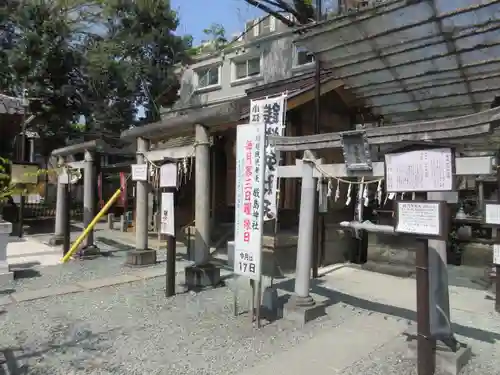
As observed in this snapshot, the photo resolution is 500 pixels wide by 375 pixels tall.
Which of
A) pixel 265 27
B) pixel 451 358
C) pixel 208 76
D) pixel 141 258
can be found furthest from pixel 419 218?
pixel 208 76

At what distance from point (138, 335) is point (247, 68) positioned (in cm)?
1703

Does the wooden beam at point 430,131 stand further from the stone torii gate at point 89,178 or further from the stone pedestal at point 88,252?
the stone pedestal at point 88,252

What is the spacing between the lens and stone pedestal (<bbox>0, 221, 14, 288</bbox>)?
8.36 metres

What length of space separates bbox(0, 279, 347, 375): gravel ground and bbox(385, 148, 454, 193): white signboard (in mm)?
2546

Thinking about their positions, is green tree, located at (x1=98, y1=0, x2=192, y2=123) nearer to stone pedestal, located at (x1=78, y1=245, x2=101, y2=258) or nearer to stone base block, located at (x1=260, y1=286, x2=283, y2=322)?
stone pedestal, located at (x1=78, y1=245, x2=101, y2=258)

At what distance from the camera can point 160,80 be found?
20.0 meters

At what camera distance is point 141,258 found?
10.0 metres

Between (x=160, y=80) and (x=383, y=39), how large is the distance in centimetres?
1542

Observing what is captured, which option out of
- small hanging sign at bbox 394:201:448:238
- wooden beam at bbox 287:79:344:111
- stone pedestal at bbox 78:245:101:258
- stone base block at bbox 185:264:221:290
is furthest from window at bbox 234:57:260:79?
small hanging sign at bbox 394:201:448:238

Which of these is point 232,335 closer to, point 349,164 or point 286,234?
point 349,164

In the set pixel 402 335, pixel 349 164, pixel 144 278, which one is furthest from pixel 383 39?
pixel 144 278

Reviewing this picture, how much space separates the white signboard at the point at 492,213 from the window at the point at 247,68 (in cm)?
1466

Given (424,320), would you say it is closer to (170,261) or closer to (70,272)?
(170,261)

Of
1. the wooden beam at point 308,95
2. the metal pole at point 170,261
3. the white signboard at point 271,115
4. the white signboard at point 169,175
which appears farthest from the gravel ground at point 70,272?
the wooden beam at point 308,95
